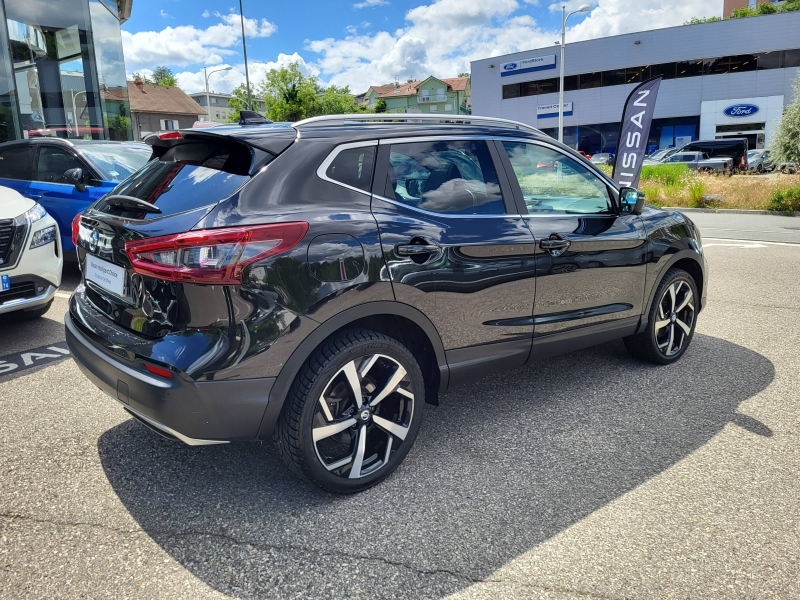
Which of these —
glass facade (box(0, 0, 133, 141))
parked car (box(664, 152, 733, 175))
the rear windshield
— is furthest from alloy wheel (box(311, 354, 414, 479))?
parked car (box(664, 152, 733, 175))

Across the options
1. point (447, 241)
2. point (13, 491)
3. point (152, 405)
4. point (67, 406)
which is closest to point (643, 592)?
point (447, 241)

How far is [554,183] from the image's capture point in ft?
12.8

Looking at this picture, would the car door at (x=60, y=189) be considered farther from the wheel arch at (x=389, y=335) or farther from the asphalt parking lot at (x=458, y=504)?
the wheel arch at (x=389, y=335)

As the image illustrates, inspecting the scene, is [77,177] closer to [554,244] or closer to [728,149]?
[554,244]

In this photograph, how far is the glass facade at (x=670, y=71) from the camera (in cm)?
4478

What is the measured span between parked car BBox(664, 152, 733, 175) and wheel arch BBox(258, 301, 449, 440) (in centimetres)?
3160

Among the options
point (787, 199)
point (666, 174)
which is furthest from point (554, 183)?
point (666, 174)

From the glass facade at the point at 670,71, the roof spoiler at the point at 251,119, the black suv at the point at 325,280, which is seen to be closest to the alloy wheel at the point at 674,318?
the black suv at the point at 325,280

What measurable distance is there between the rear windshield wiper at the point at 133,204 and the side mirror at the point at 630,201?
9.50 ft

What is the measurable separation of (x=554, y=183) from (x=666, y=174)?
752 inches

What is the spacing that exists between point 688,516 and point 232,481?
2085 mm

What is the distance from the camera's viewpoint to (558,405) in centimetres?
394

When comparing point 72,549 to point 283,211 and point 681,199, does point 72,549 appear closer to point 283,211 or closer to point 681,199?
point 283,211

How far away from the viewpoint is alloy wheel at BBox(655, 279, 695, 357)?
4512 mm
